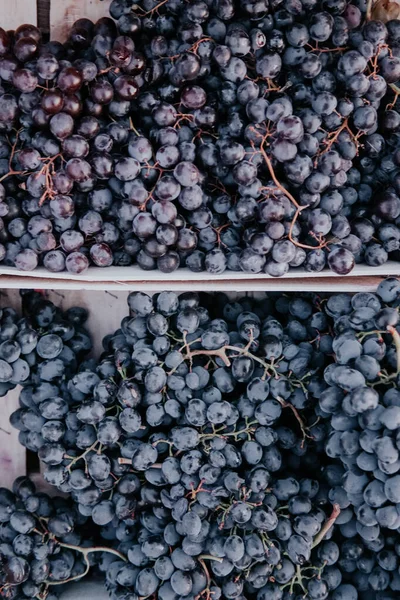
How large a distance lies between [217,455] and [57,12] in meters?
1.22

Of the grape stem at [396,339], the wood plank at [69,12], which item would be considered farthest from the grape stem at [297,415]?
the wood plank at [69,12]

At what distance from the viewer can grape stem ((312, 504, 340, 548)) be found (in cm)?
149

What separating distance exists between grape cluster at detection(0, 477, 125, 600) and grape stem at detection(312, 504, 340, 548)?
51cm

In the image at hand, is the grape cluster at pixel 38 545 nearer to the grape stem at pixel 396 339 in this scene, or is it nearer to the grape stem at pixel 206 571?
the grape stem at pixel 206 571

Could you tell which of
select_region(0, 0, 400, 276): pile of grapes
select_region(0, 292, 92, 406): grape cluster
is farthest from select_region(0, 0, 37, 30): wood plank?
select_region(0, 292, 92, 406): grape cluster

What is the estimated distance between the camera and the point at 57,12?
1.67 metres

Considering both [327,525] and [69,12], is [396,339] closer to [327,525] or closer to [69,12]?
[327,525]

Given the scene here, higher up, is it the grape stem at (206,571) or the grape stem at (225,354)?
the grape stem at (225,354)

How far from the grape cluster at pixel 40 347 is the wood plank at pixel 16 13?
28.9 inches

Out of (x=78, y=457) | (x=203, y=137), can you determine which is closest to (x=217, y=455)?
(x=78, y=457)

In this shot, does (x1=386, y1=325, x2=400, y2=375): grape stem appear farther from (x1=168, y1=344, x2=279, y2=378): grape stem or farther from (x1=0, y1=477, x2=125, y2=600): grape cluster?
(x1=0, y1=477, x2=125, y2=600): grape cluster

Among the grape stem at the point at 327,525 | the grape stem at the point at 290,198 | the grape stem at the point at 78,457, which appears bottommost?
the grape stem at the point at 327,525

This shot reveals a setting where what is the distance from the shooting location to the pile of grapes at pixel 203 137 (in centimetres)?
145

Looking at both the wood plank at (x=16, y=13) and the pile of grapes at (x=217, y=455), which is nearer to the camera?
the pile of grapes at (x=217, y=455)
